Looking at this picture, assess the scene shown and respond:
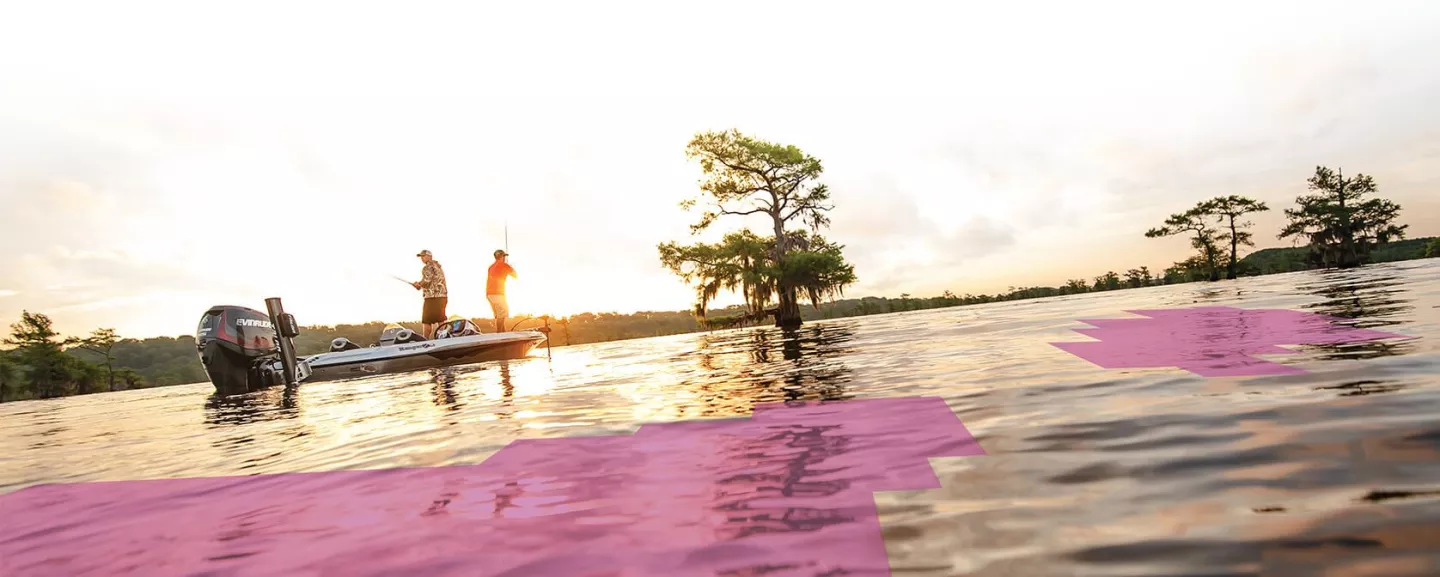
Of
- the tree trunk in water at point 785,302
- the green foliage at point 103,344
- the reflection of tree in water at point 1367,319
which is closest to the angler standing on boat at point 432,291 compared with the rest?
the reflection of tree in water at point 1367,319

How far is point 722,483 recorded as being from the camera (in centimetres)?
272

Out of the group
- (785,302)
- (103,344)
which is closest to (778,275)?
(785,302)

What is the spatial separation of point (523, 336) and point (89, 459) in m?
11.5

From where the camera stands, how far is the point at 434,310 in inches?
669

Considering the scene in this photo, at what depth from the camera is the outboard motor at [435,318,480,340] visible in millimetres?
16531

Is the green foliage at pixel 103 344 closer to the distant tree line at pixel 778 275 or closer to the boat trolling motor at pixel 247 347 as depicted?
the distant tree line at pixel 778 275

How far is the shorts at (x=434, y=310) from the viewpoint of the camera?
1689 cm

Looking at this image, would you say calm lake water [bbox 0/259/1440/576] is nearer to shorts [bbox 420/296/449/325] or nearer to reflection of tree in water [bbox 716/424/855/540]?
reflection of tree in water [bbox 716/424/855/540]

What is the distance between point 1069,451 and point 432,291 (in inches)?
667

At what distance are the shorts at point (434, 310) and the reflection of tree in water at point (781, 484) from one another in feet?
50.6

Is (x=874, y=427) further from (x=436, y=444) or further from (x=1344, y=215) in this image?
(x=1344, y=215)
